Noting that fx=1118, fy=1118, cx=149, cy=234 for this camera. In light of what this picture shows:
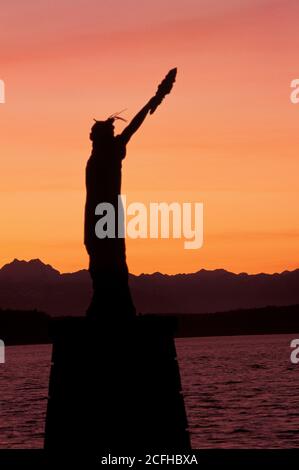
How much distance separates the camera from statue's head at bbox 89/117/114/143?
45.0 ft

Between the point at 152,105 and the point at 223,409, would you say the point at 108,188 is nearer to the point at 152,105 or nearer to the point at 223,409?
the point at 152,105

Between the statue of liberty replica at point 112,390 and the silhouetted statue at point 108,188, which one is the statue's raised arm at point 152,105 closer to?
the silhouetted statue at point 108,188

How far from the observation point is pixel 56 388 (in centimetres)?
1316

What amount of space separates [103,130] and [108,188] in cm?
71

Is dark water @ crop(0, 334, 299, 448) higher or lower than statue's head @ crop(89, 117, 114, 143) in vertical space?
higher

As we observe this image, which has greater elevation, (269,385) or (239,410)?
(269,385)

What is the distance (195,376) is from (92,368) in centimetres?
9388

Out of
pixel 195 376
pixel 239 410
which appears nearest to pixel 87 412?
pixel 239 410

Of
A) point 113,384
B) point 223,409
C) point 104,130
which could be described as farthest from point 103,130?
point 223,409

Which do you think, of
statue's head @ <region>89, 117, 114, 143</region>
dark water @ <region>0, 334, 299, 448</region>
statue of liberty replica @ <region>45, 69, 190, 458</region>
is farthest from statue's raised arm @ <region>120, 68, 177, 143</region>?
dark water @ <region>0, 334, 299, 448</region>

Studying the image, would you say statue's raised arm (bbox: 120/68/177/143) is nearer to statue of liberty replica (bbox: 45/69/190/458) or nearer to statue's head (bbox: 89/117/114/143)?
statue's head (bbox: 89/117/114/143)

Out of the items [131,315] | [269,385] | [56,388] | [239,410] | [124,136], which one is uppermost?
[269,385]
